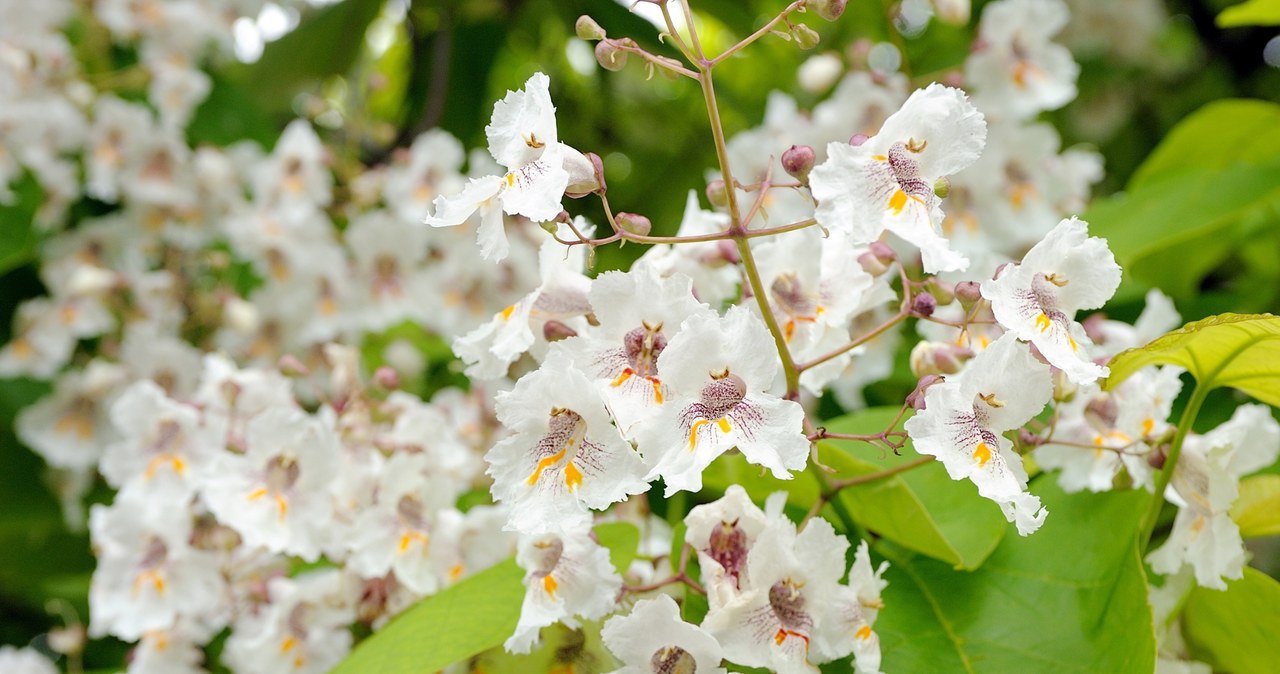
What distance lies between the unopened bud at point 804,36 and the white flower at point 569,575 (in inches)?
15.7

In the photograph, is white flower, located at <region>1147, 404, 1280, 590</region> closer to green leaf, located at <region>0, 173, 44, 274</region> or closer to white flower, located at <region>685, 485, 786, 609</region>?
white flower, located at <region>685, 485, 786, 609</region>

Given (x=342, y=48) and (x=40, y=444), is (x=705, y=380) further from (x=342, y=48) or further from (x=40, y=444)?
(x=342, y=48)

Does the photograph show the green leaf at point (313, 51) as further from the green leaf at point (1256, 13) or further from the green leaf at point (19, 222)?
the green leaf at point (1256, 13)

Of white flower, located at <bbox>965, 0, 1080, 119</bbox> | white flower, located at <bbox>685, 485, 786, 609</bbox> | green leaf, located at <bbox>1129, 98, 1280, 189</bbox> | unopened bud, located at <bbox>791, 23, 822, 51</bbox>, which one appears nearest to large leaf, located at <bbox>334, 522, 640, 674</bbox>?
white flower, located at <bbox>685, 485, 786, 609</bbox>

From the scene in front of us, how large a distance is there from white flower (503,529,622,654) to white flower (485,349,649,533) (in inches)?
3.7

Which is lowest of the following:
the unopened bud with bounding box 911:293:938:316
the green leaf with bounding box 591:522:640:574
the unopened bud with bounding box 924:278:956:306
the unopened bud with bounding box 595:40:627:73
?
the green leaf with bounding box 591:522:640:574

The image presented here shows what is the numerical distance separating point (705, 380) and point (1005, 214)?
0.98 m

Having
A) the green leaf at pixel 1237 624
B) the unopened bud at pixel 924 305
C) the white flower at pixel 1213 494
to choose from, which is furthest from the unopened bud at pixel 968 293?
the green leaf at pixel 1237 624

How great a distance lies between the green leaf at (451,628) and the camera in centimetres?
84

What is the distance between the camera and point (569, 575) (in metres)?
0.83

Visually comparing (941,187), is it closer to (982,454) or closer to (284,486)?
(982,454)

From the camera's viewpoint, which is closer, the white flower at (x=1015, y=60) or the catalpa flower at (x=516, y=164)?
the catalpa flower at (x=516, y=164)

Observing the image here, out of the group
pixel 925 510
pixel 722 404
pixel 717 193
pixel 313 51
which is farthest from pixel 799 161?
pixel 313 51

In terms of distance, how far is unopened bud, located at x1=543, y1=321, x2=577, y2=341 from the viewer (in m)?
0.83
